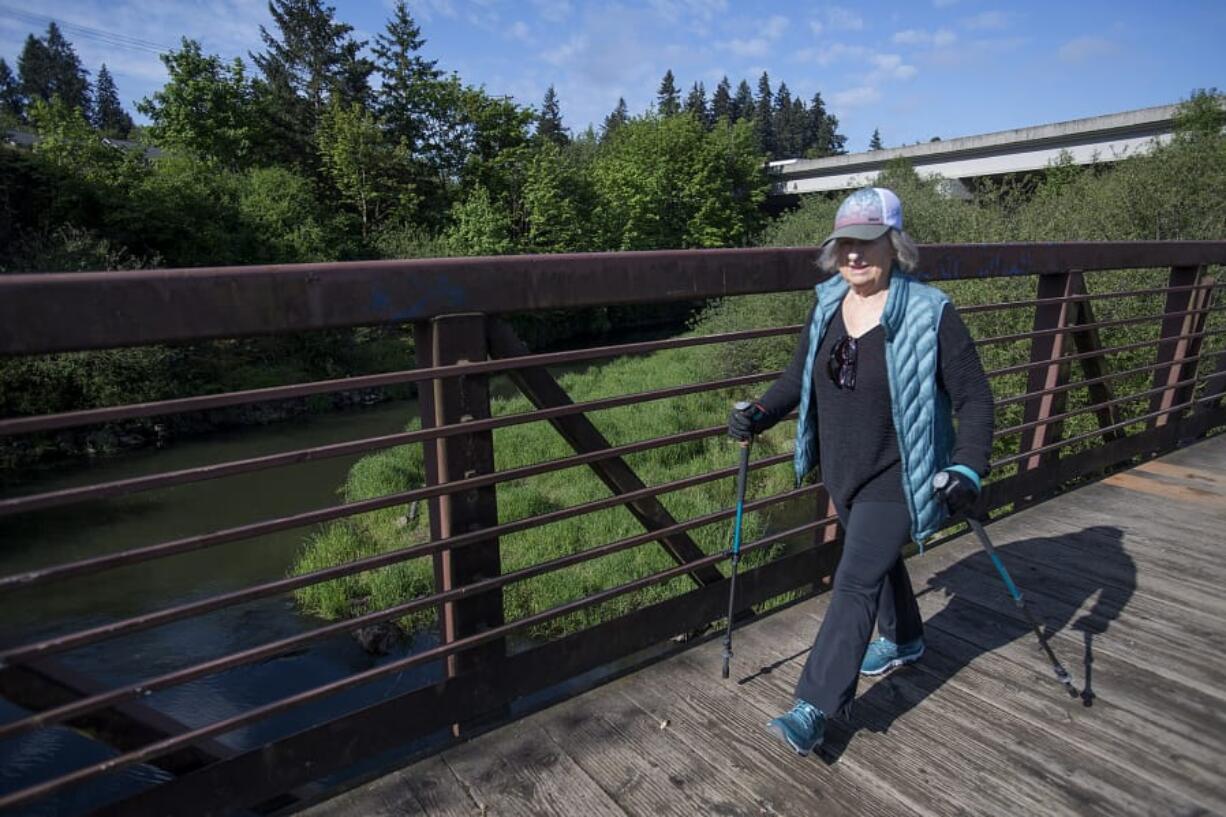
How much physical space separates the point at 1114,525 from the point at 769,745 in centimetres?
297

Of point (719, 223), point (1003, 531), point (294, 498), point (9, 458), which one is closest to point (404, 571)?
point (294, 498)

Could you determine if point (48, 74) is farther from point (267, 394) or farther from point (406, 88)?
point (267, 394)

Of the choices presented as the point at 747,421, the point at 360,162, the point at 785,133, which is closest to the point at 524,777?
the point at 747,421

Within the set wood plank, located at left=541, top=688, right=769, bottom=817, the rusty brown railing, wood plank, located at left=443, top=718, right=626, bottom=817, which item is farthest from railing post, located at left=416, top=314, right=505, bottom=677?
wood plank, located at left=541, top=688, right=769, bottom=817

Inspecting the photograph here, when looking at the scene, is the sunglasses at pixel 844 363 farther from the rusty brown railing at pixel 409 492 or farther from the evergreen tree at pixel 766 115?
the evergreen tree at pixel 766 115

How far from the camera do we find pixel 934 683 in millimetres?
2652

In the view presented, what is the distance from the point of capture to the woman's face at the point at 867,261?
215 cm

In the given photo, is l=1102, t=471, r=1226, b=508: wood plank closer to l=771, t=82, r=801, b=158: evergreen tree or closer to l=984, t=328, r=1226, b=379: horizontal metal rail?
l=984, t=328, r=1226, b=379: horizontal metal rail

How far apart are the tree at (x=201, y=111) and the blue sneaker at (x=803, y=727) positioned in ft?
123

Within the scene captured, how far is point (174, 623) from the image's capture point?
7.72m

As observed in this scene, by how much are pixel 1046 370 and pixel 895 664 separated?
7.77ft

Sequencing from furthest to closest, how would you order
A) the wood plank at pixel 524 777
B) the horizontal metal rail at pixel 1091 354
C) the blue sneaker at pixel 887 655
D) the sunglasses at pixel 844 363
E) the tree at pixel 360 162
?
the tree at pixel 360 162, the horizontal metal rail at pixel 1091 354, the blue sneaker at pixel 887 655, the sunglasses at pixel 844 363, the wood plank at pixel 524 777

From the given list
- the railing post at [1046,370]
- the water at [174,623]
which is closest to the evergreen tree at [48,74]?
the water at [174,623]

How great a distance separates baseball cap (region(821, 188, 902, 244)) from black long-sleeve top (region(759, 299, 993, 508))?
276mm
